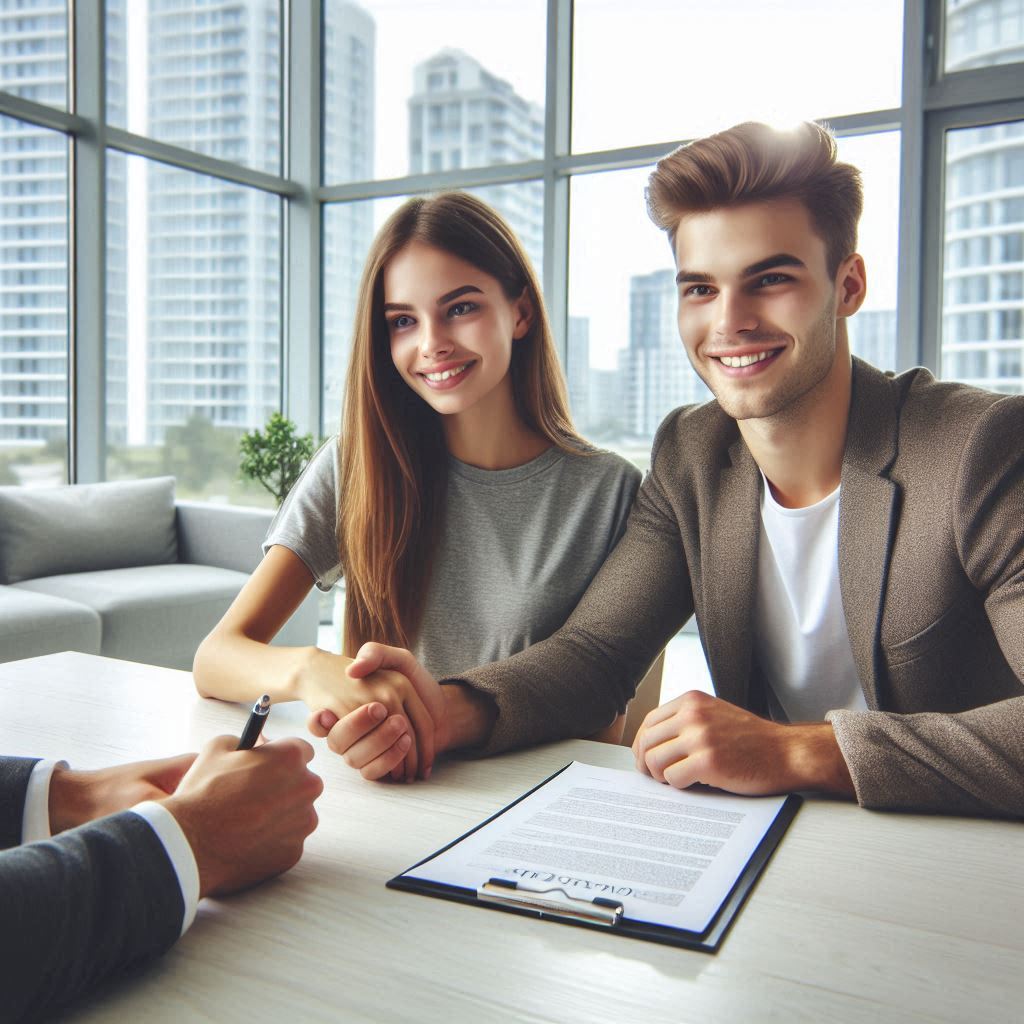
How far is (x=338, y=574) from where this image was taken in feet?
5.40

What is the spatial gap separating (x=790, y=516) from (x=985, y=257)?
11.4 ft

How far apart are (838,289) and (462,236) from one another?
1.91 feet

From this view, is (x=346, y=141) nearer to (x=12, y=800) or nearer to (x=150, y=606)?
(x=150, y=606)

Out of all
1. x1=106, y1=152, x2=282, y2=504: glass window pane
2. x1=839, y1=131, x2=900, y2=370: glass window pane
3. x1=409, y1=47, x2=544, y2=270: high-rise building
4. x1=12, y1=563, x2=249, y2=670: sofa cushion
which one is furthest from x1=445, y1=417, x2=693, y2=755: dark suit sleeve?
x1=106, y1=152, x2=282, y2=504: glass window pane

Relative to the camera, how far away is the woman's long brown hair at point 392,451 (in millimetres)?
1552

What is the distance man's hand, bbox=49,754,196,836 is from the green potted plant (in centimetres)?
392

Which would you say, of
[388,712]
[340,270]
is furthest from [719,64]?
[388,712]

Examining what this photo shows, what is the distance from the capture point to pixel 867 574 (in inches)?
50.4

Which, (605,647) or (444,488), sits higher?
(444,488)

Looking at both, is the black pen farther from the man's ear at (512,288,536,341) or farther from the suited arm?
the man's ear at (512,288,536,341)

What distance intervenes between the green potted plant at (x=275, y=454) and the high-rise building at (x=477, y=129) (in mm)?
1616

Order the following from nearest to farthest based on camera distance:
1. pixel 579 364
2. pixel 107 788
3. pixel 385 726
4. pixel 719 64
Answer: pixel 107 788
pixel 385 726
pixel 719 64
pixel 579 364

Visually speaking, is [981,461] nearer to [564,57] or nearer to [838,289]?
Answer: [838,289]

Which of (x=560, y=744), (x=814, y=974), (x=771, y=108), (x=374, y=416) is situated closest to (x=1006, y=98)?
(x=771, y=108)
